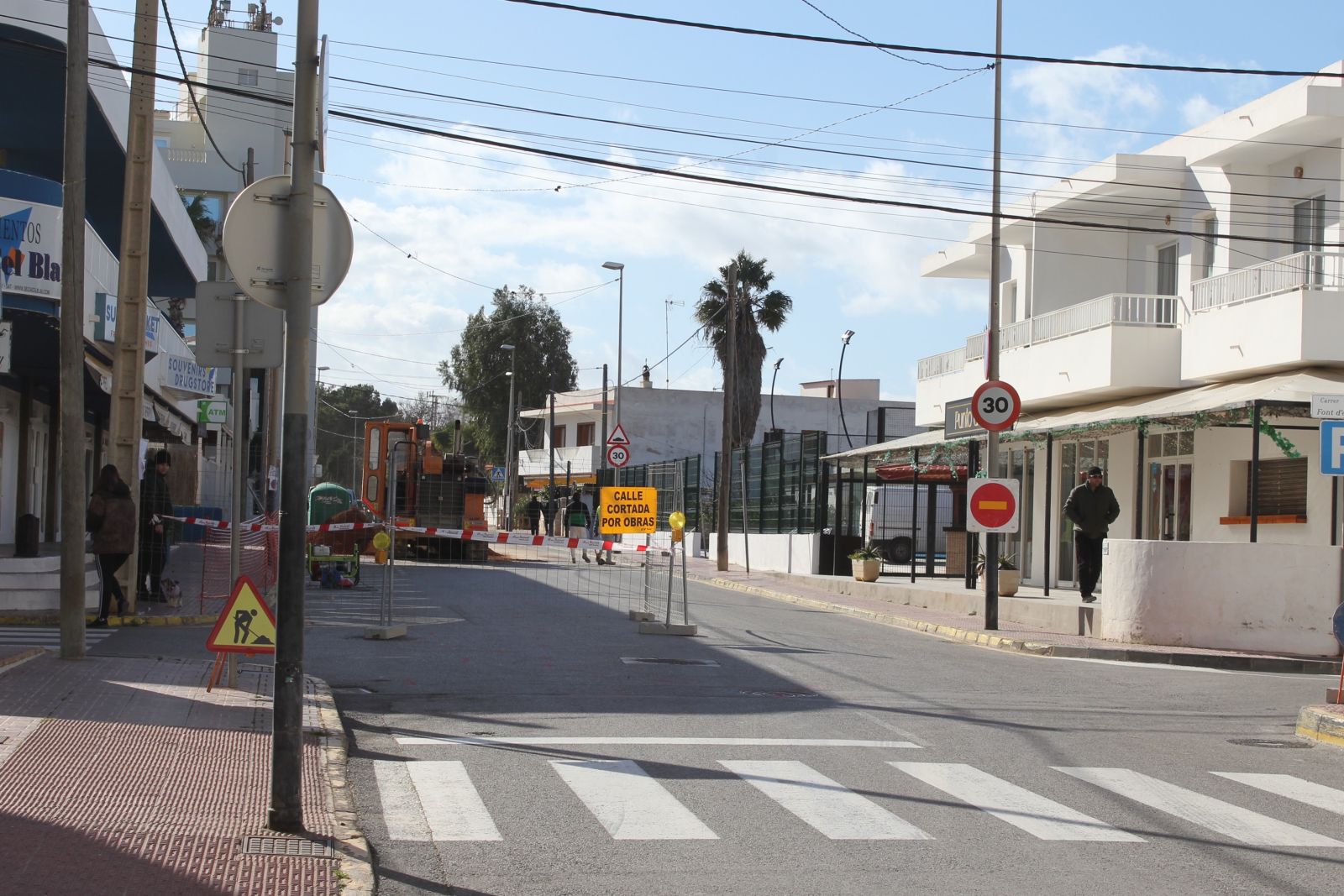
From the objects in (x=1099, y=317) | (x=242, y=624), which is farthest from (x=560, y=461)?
(x=242, y=624)

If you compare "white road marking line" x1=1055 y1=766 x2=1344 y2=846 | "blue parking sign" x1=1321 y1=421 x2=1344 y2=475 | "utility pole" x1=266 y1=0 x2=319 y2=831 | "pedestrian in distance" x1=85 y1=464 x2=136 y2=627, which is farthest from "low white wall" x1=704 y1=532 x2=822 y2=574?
"utility pole" x1=266 y1=0 x2=319 y2=831

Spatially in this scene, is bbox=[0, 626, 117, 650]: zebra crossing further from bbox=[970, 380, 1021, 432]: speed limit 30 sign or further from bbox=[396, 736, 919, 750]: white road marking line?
bbox=[970, 380, 1021, 432]: speed limit 30 sign

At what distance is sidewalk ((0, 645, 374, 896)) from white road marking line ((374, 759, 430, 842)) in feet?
0.75

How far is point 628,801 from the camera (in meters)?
7.43

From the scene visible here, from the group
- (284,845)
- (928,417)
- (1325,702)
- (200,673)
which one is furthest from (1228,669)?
(928,417)

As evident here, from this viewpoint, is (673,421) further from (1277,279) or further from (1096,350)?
(1277,279)

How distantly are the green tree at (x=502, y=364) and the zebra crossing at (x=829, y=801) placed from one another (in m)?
65.6

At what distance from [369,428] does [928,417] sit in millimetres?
→ 13998

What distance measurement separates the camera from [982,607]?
20.8 metres

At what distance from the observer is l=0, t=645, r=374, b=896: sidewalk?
18.0ft

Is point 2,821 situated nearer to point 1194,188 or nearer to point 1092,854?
point 1092,854

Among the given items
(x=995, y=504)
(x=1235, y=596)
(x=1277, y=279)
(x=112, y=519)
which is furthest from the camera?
(x=1277, y=279)

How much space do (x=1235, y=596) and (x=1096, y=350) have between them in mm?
8310

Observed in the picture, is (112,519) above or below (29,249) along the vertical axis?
below
